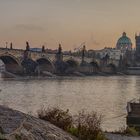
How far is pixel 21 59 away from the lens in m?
89.9

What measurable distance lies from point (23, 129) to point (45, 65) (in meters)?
98.0

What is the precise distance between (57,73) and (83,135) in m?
96.0

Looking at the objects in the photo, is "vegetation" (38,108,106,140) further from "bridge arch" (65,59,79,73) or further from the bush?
"bridge arch" (65,59,79,73)

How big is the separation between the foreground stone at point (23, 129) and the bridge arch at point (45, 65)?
305 ft

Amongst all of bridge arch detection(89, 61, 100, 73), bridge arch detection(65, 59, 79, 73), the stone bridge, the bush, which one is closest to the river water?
the bush

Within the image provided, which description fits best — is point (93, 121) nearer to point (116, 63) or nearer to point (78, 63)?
point (78, 63)

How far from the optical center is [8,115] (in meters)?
6.47

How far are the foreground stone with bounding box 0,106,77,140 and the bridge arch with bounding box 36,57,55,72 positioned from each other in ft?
305

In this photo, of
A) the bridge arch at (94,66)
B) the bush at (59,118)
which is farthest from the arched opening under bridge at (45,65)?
the bush at (59,118)

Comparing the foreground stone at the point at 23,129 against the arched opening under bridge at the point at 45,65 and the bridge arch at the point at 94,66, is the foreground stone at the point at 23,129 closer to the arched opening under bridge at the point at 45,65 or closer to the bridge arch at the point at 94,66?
the arched opening under bridge at the point at 45,65

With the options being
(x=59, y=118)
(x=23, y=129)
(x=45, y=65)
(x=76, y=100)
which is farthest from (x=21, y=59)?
(x=23, y=129)

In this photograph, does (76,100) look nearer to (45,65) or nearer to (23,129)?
(23,129)

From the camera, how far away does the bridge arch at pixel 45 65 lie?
10075 centimetres

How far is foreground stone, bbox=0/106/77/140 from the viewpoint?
17.9 feet
